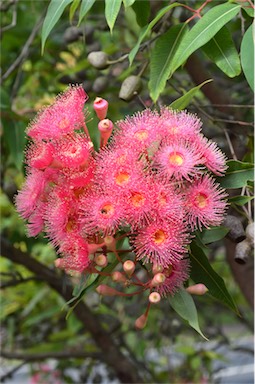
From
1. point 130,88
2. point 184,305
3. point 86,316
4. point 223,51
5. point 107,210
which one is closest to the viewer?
point 107,210

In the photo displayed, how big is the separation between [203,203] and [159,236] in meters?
0.07

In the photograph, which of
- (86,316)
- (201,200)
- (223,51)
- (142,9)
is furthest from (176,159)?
(86,316)

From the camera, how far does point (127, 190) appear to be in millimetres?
A: 811

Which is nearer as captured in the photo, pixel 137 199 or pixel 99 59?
pixel 137 199

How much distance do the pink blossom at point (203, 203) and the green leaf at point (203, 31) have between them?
0.59 feet

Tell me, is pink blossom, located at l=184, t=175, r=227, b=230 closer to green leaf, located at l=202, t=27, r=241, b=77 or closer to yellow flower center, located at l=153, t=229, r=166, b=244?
yellow flower center, located at l=153, t=229, r=166, b=244

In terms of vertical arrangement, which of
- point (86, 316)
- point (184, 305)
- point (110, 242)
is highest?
point (110, 242)

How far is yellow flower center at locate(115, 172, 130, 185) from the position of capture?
2.67 feet

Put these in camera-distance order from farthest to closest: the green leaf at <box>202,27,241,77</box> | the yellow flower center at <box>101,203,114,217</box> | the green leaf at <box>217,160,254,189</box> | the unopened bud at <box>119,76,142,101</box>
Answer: the unopened bud at <box>119,76,142,101</box> < the green leaf at <box>202,27,241,77</box> < the green leaf at <box>217,160,254,189</box> < the yellow flower center at <box>101,203,114,217</box>

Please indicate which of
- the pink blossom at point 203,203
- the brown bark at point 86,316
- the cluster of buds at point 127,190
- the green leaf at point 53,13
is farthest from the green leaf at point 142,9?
the brown bark at point 86,316

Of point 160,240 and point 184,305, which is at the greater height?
point 160,240

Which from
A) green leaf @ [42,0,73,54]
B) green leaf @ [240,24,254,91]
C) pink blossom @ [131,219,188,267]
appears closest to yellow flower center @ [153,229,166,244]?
pink blossom @ [131,219,188,267]

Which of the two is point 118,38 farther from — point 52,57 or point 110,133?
point 110,133

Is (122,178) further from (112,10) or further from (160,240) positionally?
(112,10)
